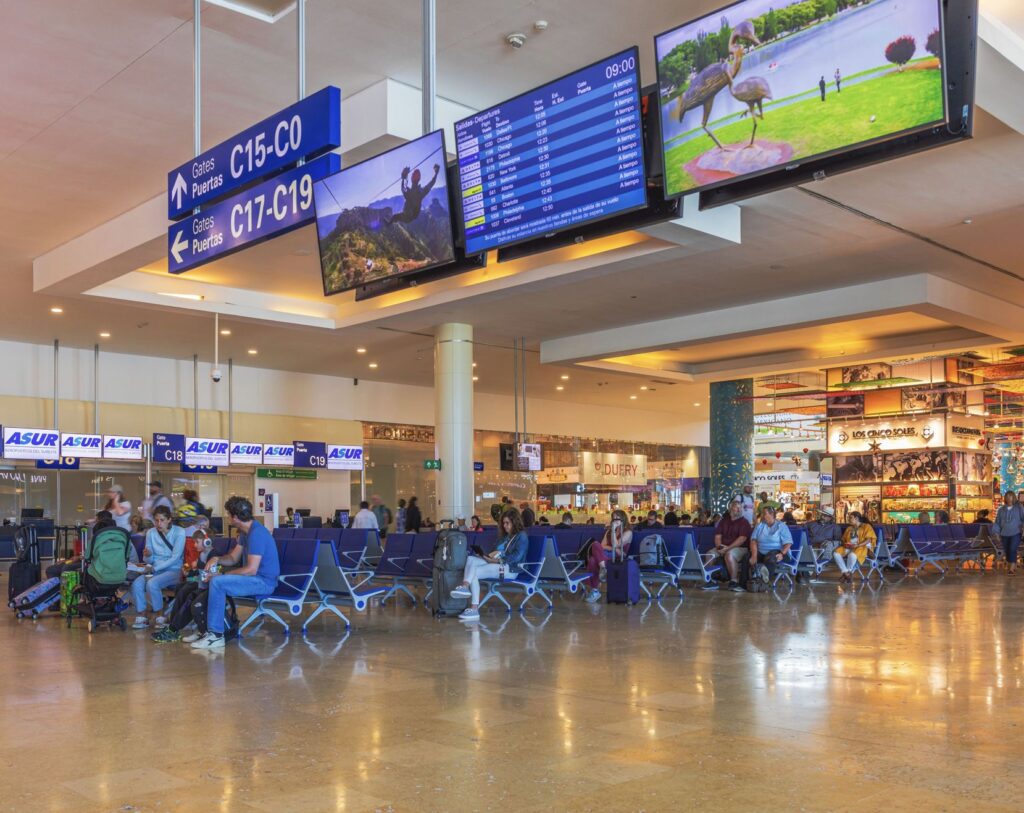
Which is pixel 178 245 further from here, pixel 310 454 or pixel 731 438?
pixel 731 438

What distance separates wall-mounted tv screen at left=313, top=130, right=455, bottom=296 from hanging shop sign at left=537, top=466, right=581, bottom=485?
2534 centimetres

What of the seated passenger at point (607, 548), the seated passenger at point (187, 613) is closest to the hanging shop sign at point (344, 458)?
the seated passenger at point (607, 548)

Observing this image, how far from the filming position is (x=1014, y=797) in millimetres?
4125

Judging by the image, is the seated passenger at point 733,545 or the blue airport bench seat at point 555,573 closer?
the blue airport bench seat at point 555,573

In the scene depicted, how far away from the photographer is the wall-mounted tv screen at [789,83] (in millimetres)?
5781

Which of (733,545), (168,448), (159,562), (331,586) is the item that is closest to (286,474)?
(168,448)

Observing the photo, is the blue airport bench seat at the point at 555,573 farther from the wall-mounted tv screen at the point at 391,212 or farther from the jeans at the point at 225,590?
the wall-mounted tv screen at the point at 391,212

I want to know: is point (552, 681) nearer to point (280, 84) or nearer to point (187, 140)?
point (280, 84)

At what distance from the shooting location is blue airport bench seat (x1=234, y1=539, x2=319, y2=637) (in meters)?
9.73

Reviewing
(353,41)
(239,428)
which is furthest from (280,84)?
(239,428)

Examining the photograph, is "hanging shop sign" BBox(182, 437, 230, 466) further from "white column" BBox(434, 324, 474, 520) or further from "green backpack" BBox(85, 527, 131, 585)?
"green backpack" BBox(85, 527, 131, 585)

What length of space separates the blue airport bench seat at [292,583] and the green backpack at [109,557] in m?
1.24

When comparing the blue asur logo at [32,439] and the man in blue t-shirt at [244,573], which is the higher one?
the blue asur logo at [32,439]

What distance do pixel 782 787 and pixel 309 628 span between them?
6.88m
